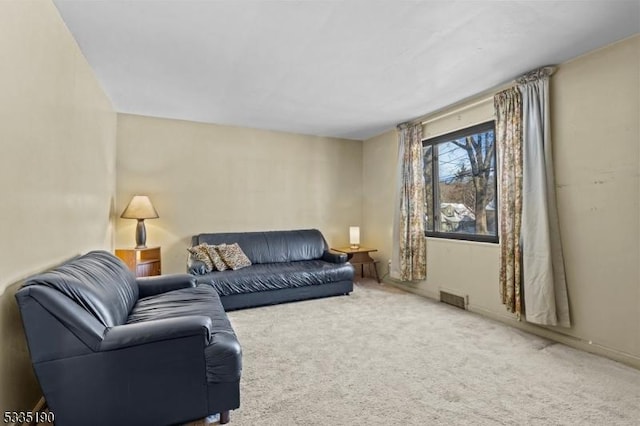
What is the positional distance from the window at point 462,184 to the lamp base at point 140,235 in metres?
3.73

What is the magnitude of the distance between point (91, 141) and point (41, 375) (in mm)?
2127

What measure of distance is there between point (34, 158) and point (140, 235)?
241 cm

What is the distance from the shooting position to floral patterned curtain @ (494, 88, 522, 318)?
3.10m

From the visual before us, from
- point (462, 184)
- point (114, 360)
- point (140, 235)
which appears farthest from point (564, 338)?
point (140, 235)

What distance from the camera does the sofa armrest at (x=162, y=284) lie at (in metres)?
2.78

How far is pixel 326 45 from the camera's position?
8.25ft

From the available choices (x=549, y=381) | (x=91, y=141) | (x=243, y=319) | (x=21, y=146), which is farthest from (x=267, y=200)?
(x=549, y=381)

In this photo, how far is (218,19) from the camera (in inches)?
85.8

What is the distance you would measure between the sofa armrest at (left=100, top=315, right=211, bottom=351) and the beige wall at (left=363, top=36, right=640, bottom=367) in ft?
9.79

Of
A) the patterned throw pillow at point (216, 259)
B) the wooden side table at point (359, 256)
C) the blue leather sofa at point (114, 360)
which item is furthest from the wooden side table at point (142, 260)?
the wooden side table at point (359, 256)

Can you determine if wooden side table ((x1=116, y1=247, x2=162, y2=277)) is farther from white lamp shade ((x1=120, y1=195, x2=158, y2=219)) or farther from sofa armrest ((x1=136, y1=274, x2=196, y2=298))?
sofa armrest ((x1=136, y1=274, x2=196, y2=298))

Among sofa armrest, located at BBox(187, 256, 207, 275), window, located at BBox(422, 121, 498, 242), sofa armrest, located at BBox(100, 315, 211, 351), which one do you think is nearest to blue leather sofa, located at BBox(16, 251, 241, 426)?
sofa armrest, located at BBox(100, 315, 211, 351)

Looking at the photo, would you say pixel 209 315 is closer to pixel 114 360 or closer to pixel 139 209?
pixel 114 360

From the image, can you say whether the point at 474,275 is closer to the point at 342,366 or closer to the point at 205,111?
the point at 342,366
